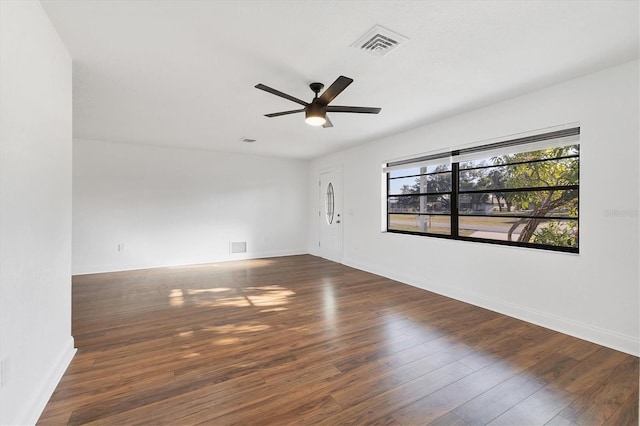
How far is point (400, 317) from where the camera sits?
3221mm

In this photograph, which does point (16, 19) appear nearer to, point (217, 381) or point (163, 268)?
point (217, 381)

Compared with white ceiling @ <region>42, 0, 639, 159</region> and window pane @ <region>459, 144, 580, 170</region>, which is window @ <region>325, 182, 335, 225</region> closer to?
white ceiling @ <region>42, 0, 639, 159</region>

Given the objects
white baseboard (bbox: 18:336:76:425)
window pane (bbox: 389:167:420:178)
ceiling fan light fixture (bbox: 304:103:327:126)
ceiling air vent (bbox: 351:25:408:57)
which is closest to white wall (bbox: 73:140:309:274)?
window pane (bbox: 389:167:420:178)

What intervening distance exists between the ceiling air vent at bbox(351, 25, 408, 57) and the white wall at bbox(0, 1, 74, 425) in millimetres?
2050

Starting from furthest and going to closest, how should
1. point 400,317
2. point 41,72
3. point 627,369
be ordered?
point 400,317 < point 627,369 < point 41,72

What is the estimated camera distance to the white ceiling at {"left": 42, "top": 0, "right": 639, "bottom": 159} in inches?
74.4

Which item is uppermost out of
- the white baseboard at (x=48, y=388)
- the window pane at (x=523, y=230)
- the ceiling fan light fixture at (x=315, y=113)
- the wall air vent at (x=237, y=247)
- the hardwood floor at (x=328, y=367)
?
the ceiling fan light fixture at (x=315, y=113)

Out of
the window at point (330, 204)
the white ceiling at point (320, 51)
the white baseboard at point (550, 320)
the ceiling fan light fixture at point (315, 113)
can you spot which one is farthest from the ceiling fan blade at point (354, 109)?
the window at point (330, 204)

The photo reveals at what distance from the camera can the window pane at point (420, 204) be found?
432cm

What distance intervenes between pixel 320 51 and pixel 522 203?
2.87 m

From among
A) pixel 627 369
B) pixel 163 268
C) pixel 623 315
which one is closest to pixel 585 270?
pixel 623 315

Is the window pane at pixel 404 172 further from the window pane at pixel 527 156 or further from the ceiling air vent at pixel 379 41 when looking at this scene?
the ceiling air vent at pixel 379 41

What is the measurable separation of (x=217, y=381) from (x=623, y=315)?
11.2 ft

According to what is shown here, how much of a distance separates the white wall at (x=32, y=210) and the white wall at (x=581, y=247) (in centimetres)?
413
